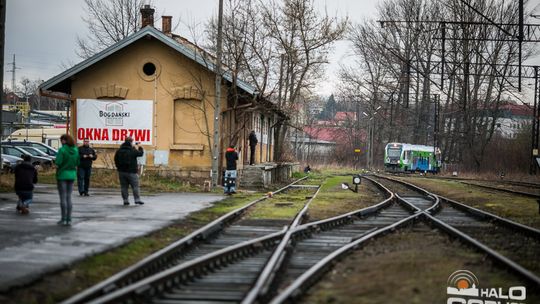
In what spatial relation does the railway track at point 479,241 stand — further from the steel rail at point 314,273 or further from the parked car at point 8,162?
the parked car at point 8,162

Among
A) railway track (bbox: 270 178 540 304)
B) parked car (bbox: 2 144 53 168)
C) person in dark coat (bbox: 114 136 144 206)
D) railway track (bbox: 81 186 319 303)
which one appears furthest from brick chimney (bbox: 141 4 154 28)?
railway track (bbox: 81 186 319 303)

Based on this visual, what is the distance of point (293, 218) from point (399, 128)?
6408cm

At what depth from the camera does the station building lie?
98.4 feet

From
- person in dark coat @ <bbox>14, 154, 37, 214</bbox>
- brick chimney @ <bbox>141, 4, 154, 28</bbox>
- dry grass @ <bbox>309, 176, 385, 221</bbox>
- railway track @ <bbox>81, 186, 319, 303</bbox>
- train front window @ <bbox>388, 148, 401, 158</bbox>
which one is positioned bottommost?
railway track @ <bbox>81, 186, 319, 303</bbox>

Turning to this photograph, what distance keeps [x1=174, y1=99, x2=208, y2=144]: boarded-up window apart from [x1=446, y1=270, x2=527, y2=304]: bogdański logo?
861 inches

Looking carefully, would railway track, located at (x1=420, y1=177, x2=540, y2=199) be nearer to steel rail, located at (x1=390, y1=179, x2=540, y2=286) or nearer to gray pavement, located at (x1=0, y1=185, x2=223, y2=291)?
steel rail, located at (x1=390, y1=179, x2=540, y2=286)

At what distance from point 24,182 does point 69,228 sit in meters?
2.88

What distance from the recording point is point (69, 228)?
539 inches

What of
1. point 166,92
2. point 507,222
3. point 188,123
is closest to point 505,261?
point 507,222

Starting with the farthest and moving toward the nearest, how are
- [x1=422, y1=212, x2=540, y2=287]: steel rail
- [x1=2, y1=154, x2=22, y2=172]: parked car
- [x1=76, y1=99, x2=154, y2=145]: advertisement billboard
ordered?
[x1=2, y1=154, x2=22, y2=172]: parked car, [x1=76, y1=99, x2=154, y2=145]: advertisement billboard, [x1=422, y1=212, x2=540, y2=287]: steel rail

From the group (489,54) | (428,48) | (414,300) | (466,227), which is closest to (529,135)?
(489,54)

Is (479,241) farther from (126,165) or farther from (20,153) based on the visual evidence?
(20,153)

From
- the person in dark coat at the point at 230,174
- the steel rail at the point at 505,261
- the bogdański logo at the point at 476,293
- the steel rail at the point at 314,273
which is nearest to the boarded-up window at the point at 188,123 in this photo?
the person in dark coat at the point at 230,174

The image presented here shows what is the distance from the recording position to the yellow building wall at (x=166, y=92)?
3002cm
